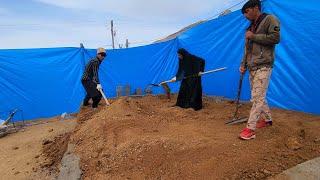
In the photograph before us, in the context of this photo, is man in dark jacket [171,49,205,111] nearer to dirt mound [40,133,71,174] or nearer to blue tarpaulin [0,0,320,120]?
blue tarpaulin [0,0,320,120]

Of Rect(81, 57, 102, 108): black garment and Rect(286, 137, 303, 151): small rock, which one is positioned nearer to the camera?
→ Rect(286, 137, 303, 151): small rock

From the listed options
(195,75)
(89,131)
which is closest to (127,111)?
(89,131)

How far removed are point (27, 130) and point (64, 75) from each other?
6.51 feet

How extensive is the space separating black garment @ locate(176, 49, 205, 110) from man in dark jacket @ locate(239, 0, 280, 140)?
265cm

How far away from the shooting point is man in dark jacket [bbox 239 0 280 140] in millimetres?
3439

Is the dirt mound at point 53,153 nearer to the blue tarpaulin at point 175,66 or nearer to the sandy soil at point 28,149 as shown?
the sandy soil at point 28,149

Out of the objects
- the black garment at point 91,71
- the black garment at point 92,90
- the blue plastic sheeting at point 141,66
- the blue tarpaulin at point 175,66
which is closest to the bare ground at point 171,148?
the blue tarpaulin at point 175,66

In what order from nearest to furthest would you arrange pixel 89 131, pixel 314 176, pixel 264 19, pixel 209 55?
pixel 314 176 < pixel 264 19 < pixel 89 131 < pixel 209 55

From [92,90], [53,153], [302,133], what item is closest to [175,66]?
[92,90]

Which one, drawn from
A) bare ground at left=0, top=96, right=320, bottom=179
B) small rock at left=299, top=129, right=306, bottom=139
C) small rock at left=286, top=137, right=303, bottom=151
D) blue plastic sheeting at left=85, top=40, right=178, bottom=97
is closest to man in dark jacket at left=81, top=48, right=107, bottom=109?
bare ground at left=0, top=96, right=320, bottom=179

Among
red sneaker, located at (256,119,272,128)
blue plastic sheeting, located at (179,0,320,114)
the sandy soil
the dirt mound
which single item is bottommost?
the sandy soil

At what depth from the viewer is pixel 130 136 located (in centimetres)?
409

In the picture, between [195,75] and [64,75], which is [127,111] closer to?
[195,75]

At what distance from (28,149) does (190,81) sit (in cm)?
325
